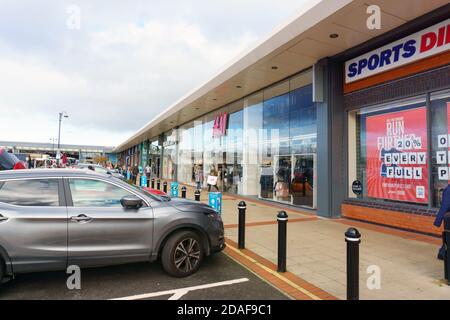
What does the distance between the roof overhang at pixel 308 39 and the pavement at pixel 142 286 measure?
6103mm

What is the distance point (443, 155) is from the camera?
744 cm

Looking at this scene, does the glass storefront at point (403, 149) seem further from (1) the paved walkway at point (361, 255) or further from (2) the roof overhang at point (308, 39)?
(2) the roof overhang at point (308, 39)

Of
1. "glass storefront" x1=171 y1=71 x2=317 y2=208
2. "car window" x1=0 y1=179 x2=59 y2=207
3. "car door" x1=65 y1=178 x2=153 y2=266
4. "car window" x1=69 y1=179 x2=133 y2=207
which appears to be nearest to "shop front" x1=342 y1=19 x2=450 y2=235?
"glass storefront" x1=171 y1=71 x2=317 y2=208

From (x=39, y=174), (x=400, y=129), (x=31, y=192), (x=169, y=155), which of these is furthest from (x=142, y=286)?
(x=169, y=155)

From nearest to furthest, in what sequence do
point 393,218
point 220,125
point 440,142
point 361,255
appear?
point 361,255
point 440,142
point 393,218
point 220,125

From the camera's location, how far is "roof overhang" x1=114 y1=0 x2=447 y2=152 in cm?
708

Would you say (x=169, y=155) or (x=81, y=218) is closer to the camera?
(x=81, y=218)

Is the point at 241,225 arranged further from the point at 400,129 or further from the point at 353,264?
the point at 400,129

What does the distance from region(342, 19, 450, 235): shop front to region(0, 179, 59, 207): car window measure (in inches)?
312

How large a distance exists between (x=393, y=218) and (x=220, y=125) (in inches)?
504

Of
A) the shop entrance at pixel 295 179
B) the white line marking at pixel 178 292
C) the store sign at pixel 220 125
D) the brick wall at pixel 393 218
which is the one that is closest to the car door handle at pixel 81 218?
the white line marking at pixel 178 292

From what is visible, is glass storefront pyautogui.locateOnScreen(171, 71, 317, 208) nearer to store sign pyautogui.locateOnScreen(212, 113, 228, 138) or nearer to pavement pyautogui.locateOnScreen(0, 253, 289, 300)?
store sign pyautogui.locateOnScreen(212, 113, 228, 138)
